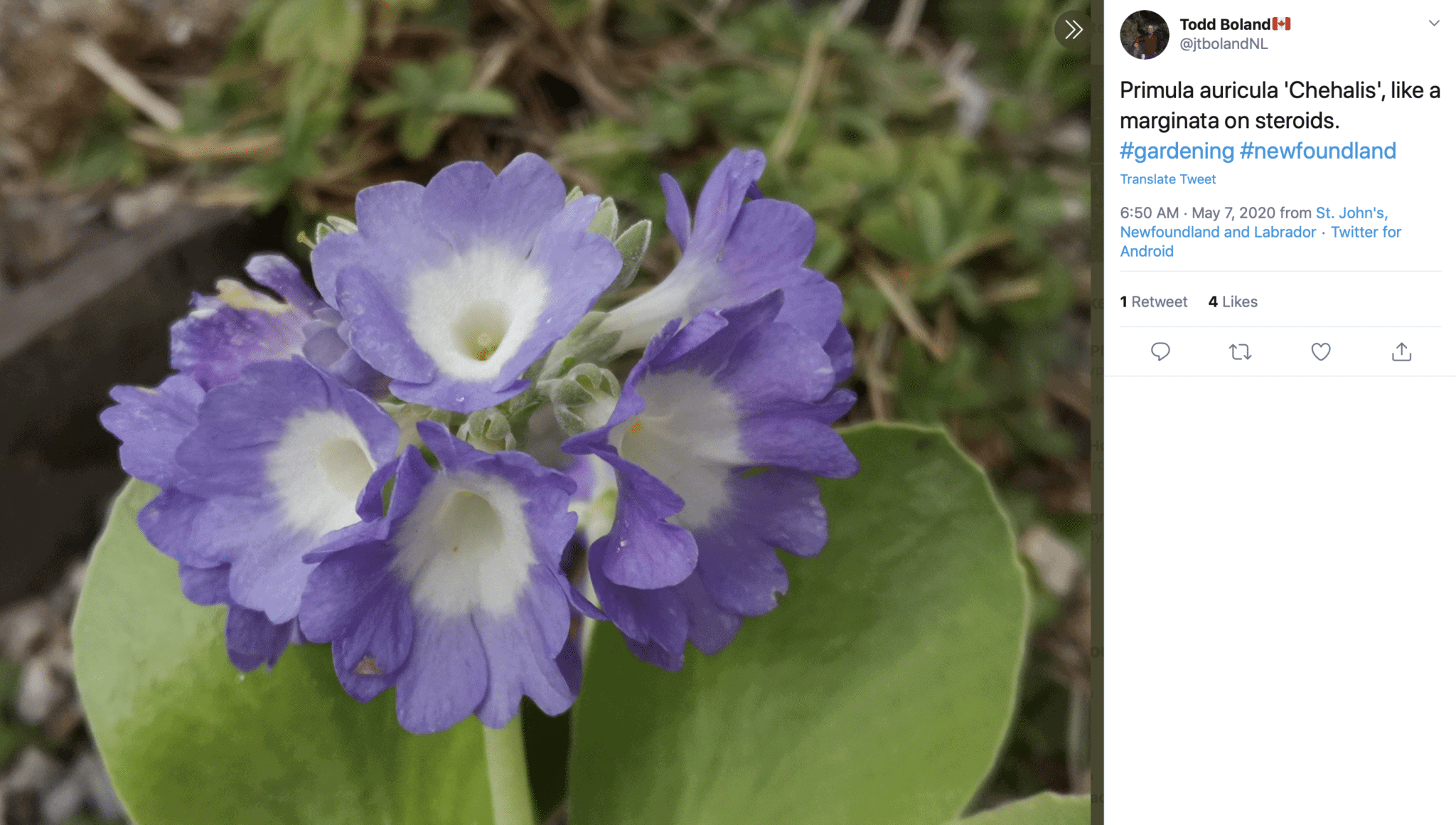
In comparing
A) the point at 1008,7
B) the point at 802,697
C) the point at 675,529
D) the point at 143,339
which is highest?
the point at 1008,7

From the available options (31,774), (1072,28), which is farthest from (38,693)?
(1072,28)

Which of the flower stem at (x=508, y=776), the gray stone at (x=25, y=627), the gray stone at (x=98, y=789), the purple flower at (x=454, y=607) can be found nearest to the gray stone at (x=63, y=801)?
the gray stone at (x=98, y=789)

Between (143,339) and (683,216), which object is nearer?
(683,216)

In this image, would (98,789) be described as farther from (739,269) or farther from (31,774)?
(739,269)
